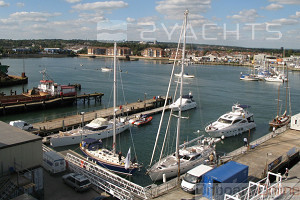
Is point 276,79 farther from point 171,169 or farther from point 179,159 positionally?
point 179,159

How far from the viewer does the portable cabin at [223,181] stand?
36.9 feet

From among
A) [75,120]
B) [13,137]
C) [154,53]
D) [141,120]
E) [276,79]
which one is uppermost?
[154,53]

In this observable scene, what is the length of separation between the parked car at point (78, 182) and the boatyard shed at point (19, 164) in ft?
4.23

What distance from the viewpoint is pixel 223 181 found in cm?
1132

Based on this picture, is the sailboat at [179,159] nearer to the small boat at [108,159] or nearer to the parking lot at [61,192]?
the small boat at [108,159]

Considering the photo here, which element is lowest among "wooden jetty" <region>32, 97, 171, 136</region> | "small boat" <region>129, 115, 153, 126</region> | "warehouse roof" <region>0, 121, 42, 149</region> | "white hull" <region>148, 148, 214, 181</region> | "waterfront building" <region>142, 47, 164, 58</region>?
"white hull" <region>148, 148, 214, 181</region>

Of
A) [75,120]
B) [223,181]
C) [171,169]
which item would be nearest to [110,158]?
[171,169]

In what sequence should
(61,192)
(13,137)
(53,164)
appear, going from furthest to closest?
(53,164) → (61,192) → (13,137)

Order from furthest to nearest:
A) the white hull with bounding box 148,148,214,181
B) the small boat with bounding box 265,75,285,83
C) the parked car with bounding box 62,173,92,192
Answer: the small boat with bounding box 265,75,285,83, the white hull with bounding box 148,148,214,181, the parked car with bounding box 62,173,92,192

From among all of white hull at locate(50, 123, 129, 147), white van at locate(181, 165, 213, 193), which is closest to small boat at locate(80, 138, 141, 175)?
white hull at locate(50, 123, 129, 147)

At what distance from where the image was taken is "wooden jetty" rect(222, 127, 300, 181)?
14906mm

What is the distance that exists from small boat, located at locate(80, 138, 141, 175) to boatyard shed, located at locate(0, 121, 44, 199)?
219 inches

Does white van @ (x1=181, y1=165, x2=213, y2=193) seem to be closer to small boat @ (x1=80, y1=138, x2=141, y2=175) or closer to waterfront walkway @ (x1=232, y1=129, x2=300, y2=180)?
waterfront walkway @ (x1=232, y1=129, x2=300, y2=180)

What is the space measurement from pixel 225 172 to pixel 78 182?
6200 mm
